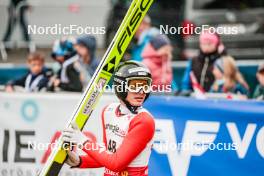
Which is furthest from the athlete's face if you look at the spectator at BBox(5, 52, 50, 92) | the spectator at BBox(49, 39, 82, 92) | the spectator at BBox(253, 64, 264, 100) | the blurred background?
the spectator at BBox(253, 64, 264, 100)

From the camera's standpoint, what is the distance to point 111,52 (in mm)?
6320

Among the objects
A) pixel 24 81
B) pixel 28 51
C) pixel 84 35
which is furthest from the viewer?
pixel 28 51

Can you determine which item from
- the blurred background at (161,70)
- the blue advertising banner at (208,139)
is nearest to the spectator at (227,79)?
the blurred background at (161,70)

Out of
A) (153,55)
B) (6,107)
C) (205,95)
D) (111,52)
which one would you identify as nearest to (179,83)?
(153,55)

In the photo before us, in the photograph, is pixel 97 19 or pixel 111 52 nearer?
pixel 111 52

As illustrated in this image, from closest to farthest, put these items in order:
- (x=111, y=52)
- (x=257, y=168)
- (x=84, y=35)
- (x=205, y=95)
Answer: (x=111, y=52) → (x=257, y=168) → (x=205, y=95) → (x=84, y=35)

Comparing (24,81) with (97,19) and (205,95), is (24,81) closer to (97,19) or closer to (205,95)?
(205,95)

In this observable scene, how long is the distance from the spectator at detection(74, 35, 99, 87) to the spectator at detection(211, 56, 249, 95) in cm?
141

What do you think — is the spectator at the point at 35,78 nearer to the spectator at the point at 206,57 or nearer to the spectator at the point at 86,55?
the spectator at the point at 86,55

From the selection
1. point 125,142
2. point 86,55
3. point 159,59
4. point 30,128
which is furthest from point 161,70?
point 125,142

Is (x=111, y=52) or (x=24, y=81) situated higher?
(x=111, y=52)

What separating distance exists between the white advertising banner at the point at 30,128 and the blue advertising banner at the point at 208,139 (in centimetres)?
70

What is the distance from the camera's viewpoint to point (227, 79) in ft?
30.6

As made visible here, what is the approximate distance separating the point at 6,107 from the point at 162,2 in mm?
5979
